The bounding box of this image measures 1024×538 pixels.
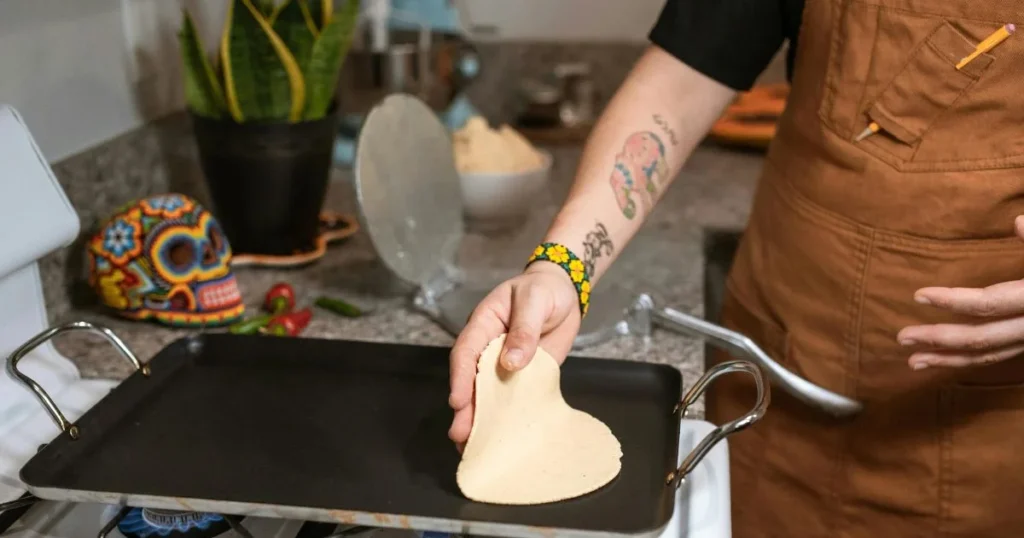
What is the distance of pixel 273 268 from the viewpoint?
1121mm

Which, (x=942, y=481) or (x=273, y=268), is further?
(x=273, y=268)

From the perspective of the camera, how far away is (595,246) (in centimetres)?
81

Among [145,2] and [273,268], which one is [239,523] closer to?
[273,268]

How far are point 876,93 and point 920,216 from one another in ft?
0.38

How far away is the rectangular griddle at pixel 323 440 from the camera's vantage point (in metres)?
0.59

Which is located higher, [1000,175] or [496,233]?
[1000,175]

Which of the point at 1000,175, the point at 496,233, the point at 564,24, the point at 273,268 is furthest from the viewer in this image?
the point at 564,24

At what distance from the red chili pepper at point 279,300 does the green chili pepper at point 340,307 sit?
1.2 inches

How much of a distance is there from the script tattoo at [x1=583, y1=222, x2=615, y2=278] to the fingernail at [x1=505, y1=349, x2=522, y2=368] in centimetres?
16

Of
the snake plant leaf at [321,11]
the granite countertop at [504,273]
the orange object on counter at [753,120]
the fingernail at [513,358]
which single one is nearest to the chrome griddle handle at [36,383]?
the granite countertop at [504,273]

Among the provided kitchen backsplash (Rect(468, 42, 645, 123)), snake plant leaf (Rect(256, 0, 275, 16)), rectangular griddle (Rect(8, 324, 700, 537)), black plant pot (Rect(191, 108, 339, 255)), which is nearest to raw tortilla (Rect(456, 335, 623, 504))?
rectangular griddle (Rect(8, 324, 700, 537))

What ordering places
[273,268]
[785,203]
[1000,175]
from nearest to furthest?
[1000,175]
[785,203]
[273,268]

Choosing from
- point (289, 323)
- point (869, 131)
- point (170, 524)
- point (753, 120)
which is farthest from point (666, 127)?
point (753, 120)

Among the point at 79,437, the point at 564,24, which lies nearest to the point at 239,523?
the point at 79,437
